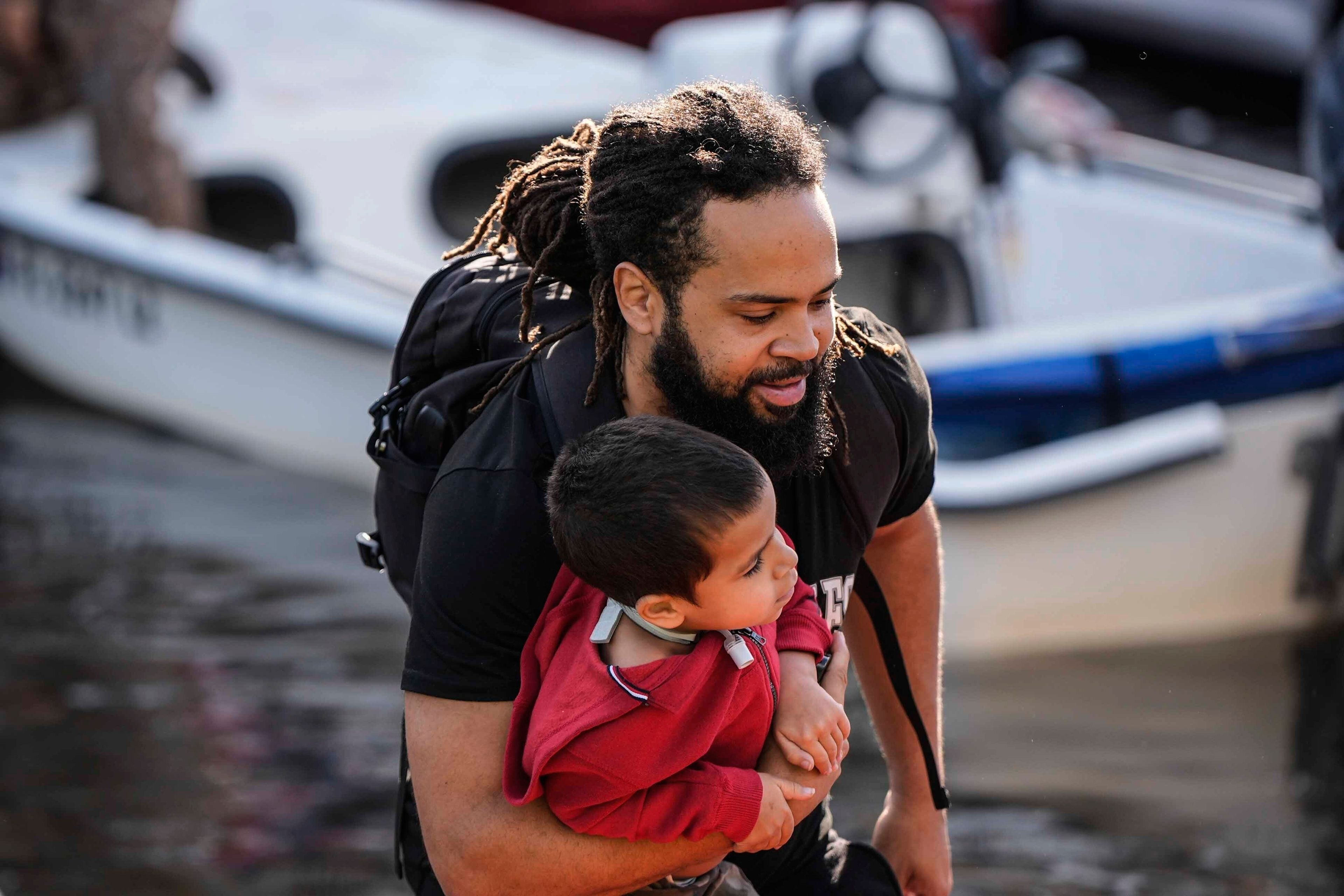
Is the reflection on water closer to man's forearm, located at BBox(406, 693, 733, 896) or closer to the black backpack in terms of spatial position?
the black backpack

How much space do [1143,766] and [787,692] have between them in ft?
8.26

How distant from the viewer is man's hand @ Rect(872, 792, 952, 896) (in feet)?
6.60

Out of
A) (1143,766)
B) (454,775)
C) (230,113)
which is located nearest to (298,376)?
(230,113)

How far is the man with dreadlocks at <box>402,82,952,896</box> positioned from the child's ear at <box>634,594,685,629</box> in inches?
4.3

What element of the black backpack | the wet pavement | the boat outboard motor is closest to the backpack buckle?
the black backpack

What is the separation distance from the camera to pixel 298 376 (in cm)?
539

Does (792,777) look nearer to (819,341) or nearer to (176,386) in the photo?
(819,341)

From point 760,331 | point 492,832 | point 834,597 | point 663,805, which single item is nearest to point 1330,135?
point 834,597

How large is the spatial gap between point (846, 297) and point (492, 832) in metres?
4.69

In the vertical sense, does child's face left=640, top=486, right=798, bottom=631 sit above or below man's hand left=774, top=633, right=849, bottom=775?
above

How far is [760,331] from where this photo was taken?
1.54 metres

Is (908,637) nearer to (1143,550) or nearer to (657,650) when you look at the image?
(657,650)

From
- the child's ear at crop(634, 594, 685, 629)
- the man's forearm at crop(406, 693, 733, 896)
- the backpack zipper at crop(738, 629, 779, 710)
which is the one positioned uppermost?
the child's ear at crop(634, 594, 685, 629)

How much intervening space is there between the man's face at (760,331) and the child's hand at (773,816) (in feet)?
1.06
